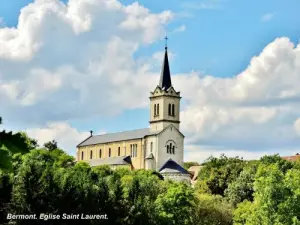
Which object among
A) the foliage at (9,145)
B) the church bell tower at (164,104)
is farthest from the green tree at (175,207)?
the church bell tower at (164,104)

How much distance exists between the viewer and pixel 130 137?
394ft

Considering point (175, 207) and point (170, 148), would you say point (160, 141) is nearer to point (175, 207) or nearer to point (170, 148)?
point (170, 148)

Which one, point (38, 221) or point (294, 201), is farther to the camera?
point (294, 201)

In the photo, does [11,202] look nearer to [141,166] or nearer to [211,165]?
[211,165]

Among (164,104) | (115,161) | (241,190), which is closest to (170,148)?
(164,104)

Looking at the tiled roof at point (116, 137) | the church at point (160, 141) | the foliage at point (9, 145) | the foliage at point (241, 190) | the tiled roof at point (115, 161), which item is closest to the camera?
the foliage at point (9, 145)

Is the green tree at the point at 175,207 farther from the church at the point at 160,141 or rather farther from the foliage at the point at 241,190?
the church at the point at 160,141

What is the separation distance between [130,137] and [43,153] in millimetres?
45241

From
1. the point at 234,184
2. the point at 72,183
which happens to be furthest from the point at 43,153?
the point at 72,183

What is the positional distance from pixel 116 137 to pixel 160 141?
1748 centimetres

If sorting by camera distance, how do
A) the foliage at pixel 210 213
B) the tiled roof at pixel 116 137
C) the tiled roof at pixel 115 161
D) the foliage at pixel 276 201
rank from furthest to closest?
the tiled roof at pixel 116 137 → the tiled roof at pixel 115 161 → the foliage at pixel 210 213 → the foliage at pixel 276 201

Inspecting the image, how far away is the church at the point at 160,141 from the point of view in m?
111

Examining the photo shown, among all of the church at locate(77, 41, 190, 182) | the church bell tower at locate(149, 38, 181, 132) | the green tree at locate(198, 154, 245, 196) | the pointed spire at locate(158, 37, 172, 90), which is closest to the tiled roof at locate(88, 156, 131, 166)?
the church at locate(77, 41, 190, 182)

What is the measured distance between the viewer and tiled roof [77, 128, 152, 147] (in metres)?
118
